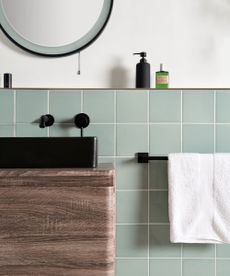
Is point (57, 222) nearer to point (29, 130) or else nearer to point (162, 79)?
point (29, 130)

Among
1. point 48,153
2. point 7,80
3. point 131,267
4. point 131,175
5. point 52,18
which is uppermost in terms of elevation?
point 52,18

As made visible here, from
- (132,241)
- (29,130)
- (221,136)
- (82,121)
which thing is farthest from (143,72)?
(132,241)

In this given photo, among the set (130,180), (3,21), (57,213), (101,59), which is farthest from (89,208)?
(3,21)

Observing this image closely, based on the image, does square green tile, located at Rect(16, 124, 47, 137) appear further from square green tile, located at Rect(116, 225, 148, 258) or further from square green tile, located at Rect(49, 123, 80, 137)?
square green tile, located at Rect(116, 225, 148, 258)

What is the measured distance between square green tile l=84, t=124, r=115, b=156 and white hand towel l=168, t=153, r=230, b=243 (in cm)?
25

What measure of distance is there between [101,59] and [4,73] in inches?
15.8

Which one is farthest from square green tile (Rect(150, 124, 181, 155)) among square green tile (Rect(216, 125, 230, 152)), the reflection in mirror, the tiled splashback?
the reflection in mirror

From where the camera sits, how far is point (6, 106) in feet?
4.64

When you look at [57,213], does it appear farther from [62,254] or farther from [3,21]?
[3,21]

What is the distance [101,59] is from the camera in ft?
4.72

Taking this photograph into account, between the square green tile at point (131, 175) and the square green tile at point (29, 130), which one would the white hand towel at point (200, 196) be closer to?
the square green tile at point (131, 175)

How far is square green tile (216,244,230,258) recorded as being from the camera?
4.60ft

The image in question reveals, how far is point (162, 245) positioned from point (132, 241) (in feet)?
0.40

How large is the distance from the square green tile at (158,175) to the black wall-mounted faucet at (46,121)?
432mm
